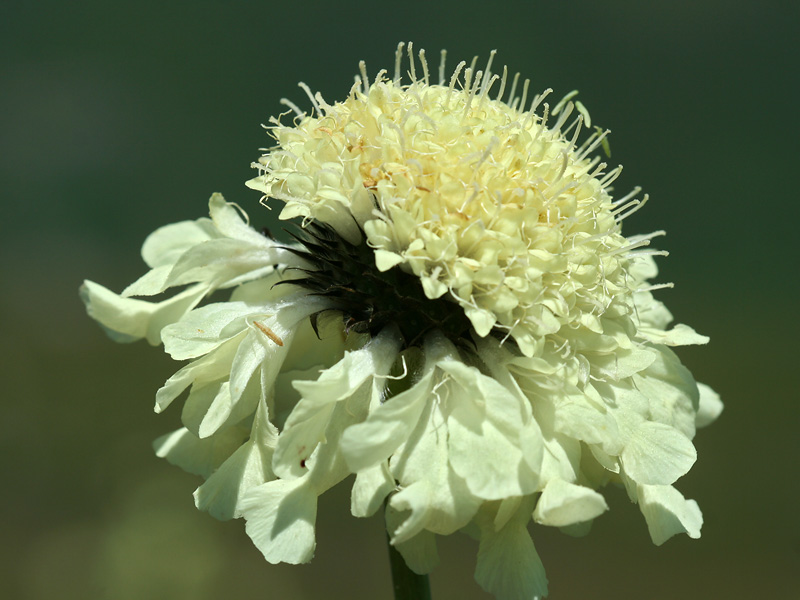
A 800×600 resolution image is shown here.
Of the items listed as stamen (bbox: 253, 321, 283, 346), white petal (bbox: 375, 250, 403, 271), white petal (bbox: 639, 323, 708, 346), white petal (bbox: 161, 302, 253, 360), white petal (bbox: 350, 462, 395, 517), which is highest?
white petal (bbox: 375, 250, 403, 271)

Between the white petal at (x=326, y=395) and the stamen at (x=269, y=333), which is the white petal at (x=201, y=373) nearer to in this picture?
the stamen at (x=269, y=333)

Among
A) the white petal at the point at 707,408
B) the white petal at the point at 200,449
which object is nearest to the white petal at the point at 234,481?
the white petal at the point at 200,449

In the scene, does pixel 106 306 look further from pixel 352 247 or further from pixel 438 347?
pixel 438 347

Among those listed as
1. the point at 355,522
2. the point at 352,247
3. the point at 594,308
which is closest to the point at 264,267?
the point at 352,247

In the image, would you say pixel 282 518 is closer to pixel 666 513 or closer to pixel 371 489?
pixel 371 489

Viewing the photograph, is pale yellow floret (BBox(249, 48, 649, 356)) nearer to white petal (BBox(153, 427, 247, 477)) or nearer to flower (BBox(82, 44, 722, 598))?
flower (BBox(82, 44, 722, 598))

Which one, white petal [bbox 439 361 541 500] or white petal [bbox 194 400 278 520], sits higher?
white petal [bbox 439 361 541 500]

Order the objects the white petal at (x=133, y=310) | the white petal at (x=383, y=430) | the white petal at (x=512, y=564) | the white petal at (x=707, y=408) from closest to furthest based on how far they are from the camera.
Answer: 1. the white petal at (x=383, y=430)
2. the white petal at (x=512, y=564)
3. the white petal at (x=133, y=310)
4. the white petal at (x=707, y=408)

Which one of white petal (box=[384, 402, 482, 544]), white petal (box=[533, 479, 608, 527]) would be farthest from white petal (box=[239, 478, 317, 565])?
white petal (box=[533, 479, 608, 527])
